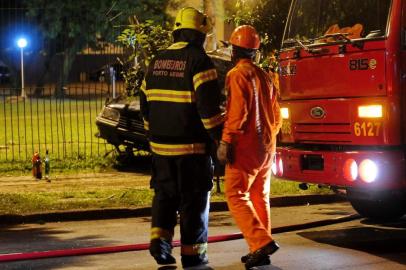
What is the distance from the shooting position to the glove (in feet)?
18.8

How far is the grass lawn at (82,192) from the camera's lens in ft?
28.3

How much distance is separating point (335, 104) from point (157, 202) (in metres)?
1.96

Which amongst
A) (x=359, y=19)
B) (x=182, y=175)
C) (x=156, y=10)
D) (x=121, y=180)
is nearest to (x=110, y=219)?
(x=121, y=180)

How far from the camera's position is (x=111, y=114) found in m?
11.6

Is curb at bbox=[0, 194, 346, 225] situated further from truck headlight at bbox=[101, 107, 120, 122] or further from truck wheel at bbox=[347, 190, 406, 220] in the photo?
truck headlight at bbox=[101, 107, 120, 122]

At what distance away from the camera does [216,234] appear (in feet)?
24.2

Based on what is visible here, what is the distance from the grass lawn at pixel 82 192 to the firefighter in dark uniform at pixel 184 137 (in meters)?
2.99

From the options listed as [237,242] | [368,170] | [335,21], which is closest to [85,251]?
[237,242]

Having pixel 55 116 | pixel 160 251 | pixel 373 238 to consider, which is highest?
pixel 55 116

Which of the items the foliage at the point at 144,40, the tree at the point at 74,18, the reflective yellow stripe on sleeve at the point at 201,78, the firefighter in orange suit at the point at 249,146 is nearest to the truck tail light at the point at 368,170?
the firefighter in orange suit at the point at 249,146

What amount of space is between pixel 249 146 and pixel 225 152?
23 centimetres

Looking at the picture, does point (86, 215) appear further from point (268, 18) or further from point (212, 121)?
point (268, 18)

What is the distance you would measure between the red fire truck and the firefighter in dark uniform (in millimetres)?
1479

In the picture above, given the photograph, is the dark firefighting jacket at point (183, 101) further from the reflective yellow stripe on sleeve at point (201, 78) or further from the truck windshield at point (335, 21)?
the truck windshield at point (335, 21)
